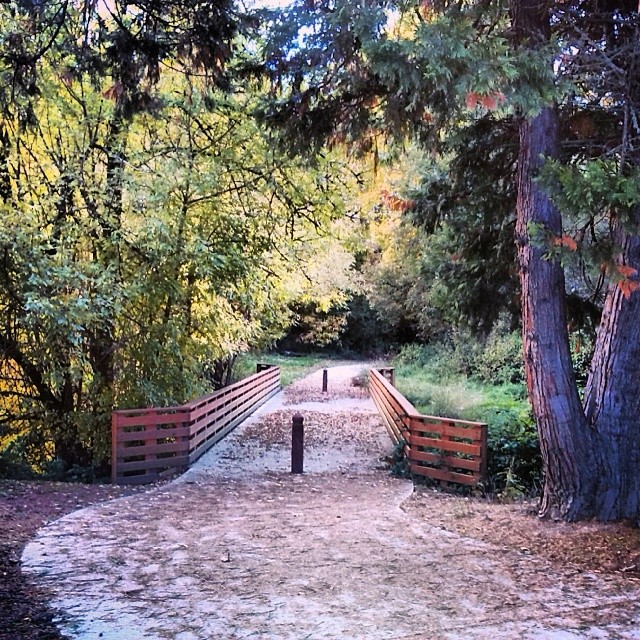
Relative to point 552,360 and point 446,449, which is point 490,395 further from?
point 552,360

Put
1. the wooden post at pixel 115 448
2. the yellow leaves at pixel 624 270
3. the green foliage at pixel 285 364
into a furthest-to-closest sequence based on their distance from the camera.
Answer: the green foliage at pixel 285 364 → the wooden post at pixel 115 448 → the yellow leaves at pixel 624 270

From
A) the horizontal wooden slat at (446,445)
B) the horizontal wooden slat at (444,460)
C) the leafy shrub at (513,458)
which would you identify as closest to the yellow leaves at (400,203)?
the horizontal wooden slat at (446,445)

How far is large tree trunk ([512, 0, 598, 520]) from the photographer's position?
6.15m

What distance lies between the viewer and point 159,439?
9.85m

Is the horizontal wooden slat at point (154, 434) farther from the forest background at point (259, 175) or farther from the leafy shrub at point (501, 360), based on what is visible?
the leafy shrub at point (501, 360)

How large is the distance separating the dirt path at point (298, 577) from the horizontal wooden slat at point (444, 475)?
113 centimetres

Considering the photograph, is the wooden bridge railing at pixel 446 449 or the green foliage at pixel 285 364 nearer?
the wooden bridge railing at pixel 446 449

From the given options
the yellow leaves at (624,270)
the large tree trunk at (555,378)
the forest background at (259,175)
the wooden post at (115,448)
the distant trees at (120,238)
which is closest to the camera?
the yellow leaves at (624,270)

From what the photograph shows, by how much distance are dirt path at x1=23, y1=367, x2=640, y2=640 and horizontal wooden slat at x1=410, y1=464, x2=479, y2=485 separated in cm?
113

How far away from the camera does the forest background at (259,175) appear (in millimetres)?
5395

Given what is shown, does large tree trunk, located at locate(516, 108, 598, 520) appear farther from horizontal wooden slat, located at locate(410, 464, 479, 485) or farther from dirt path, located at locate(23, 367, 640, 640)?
horizontal wooden slat, located at locate(410, 464, 479, 485)

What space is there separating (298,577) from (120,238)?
20.3ft

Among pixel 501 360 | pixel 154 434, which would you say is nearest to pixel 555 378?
pixel 154 434

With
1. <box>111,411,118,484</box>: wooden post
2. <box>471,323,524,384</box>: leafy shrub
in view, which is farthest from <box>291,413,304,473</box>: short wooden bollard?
<box>471,323,524,384</box>: leafy shrub
